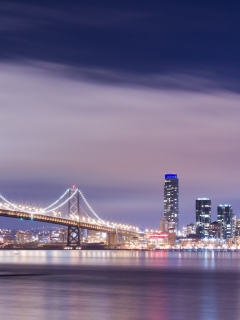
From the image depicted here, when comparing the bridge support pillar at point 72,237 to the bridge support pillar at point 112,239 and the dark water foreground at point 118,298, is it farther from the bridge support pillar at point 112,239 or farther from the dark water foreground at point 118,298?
the dark water foreground at point 118,298

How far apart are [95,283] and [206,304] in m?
16.8

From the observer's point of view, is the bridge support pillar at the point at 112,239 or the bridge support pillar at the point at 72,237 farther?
the bridge support pillar at the point at 112,239

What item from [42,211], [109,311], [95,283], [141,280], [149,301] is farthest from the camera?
[42,211]

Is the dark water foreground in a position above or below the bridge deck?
below

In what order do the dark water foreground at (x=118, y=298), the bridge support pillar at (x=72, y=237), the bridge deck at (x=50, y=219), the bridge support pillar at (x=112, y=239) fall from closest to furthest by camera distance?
the dark water foreground at (x=118, y=298), the bridge deck at (x=50, y=219), the bridge support pillar at (x=72, y=237), the bridge support pillar at (x=112, y=239)

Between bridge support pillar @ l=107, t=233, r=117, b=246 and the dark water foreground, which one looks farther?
bridge support pillar @ l=107, t=233, r=117, b=246

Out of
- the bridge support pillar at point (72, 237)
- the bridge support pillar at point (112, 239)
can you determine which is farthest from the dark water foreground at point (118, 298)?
the bridge support pillar at point (112, 239)

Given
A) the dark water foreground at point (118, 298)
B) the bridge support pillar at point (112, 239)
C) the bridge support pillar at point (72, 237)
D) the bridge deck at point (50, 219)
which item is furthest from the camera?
the bridge support pillar at point (112, 239)

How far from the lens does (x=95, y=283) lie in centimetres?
5238

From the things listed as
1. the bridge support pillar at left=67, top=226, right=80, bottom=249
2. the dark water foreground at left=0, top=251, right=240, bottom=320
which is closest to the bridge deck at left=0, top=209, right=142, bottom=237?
the bridge support pillar at left=67, top=226, right=80, bottom=249

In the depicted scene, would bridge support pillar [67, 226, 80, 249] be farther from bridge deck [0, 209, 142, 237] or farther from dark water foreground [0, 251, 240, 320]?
dark water foreground [0, 251, 240, 320]

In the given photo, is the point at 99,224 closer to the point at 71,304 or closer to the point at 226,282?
the point at 226,282

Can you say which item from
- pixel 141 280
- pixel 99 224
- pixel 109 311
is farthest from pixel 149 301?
pixel 99 224

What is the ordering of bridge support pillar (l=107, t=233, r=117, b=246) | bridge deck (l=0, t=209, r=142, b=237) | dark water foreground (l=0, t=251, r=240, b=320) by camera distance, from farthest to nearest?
1. bridge support pillar (l=107, t=233, r=117, b=246)
2. bridge deck (l=0, t=209, r=142, b=237)
3. dark water foreground (l=0, t=251, r=240, b=320)
